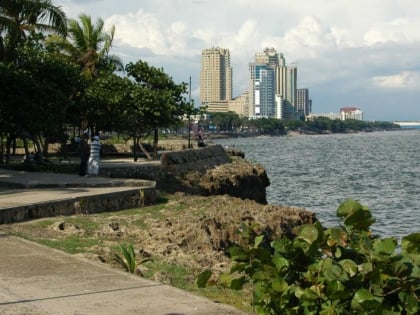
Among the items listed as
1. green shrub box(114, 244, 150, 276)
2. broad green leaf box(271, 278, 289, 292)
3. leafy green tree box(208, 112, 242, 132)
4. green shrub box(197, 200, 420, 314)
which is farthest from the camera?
leafy green tree box(208, 112, 242, 132)

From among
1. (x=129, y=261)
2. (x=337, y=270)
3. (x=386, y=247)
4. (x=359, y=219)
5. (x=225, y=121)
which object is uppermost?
(x=225, y=121)

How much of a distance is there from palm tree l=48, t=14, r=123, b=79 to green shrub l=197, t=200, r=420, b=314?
30862 mm

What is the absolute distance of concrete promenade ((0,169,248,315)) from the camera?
245 inches

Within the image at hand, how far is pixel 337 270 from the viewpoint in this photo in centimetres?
487

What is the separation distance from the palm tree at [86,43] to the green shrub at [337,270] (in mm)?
30862

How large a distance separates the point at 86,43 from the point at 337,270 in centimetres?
3227

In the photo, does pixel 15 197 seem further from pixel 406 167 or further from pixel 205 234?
pixel 406 167

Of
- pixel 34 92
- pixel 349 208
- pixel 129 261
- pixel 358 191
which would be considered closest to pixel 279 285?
pixel 349 208

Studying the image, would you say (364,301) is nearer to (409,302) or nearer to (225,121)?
(409,302)

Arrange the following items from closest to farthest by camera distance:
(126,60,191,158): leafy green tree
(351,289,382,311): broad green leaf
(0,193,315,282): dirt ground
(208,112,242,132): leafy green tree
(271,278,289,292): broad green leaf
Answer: (351,289,382,311): broad green leaf < (271,278,289,292): broad green leaf < (0,193,315,282): dirt ground < (126,60,191,158): leafy green tree < (208,112,242,132): leafy green tree

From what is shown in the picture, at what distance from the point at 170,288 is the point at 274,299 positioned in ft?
7.69

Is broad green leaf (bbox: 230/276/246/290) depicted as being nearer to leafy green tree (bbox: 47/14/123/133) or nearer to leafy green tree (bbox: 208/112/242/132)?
leafy green tree (bbox: 47/14/123/133)

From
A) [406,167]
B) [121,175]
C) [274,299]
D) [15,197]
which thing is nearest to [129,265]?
[274,299]

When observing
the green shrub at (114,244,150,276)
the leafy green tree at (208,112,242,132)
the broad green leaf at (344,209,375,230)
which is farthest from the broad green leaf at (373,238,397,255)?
the leafy green tree at (208,112,242,132)
